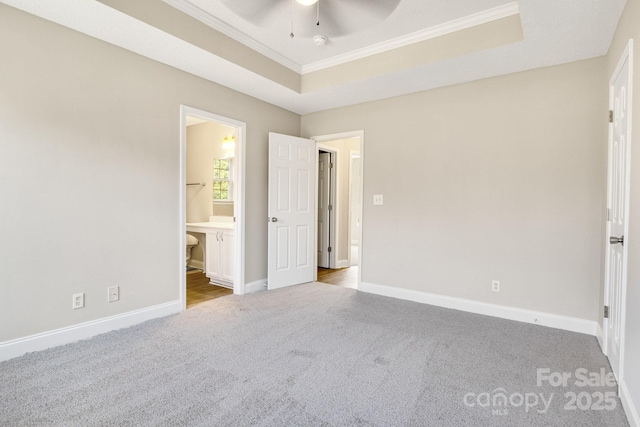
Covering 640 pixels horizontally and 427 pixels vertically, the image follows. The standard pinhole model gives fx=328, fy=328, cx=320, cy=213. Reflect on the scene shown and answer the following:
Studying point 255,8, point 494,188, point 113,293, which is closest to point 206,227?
point 113,293

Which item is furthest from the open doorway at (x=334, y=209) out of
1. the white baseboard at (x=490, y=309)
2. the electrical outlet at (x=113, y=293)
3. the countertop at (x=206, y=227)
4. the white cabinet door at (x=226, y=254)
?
the electrical outlet at (x=113, y=293)

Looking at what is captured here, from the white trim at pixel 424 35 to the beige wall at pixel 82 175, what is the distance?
1.39m

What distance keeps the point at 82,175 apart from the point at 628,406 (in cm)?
383

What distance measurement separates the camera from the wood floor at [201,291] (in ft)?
12.4

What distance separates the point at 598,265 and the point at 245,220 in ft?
11.6

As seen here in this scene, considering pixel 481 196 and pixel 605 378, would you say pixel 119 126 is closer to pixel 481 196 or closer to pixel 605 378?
pixel 481 196

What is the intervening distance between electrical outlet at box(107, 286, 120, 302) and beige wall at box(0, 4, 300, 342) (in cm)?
4

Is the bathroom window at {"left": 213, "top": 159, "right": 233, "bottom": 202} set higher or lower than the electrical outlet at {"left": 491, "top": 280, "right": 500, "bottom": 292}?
higher

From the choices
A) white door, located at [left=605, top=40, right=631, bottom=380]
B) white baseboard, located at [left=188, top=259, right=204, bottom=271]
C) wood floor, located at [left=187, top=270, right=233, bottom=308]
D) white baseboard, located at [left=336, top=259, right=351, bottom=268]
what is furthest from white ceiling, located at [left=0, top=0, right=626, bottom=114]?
white baseboard, located at [left=188, top=259, right=204, bottom=271]

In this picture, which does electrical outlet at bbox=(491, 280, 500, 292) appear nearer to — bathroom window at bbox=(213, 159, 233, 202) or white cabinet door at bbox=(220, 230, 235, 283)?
white cabinet door at bbox=(220, 230, 235, 283)

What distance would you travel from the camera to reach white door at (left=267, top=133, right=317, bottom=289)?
421cm

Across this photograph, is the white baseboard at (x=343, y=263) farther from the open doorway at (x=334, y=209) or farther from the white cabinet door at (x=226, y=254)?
the white cabinet door at (x=226, y=254)

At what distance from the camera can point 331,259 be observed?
18.9 ft

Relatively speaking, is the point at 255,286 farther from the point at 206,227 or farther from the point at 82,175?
the point at 82,175
